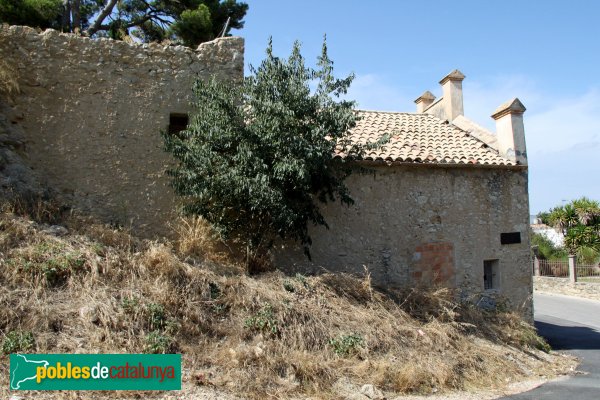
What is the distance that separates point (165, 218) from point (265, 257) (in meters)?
2.15

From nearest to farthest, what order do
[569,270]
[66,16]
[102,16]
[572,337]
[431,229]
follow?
[431,229] < [572,337] < [66,16] < [102,16] < [569,270]

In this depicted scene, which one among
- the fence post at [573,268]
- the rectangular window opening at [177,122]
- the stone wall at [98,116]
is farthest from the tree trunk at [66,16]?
the fence post at [573,268]

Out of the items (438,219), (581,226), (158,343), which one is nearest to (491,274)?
(438,219)

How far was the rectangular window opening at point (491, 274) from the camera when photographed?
1121 centimetres

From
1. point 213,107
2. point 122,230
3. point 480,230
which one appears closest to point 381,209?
point 480,230

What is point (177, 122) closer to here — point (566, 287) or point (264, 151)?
point (264, 151)

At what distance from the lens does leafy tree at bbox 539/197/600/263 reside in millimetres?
23469

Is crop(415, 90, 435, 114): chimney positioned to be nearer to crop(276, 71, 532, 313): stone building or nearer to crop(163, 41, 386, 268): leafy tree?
crop(276, 71, 532, 313): stone building

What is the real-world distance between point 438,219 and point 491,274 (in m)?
2.04

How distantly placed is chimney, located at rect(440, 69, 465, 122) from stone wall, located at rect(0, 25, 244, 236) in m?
8.26

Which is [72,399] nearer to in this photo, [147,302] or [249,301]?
[147,302]

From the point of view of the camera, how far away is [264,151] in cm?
805

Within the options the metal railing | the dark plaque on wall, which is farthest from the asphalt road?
the dark plaque on wall

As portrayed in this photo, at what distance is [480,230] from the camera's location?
1105cm
